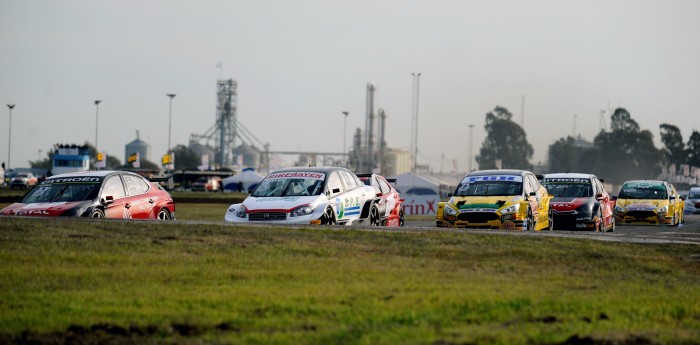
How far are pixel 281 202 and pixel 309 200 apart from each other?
0.53 m

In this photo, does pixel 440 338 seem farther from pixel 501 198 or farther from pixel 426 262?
pixel 501 198

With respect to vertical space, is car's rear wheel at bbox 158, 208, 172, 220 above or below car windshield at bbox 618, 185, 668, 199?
below

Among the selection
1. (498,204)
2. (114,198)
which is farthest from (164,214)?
(498,204)

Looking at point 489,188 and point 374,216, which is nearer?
point 374,216

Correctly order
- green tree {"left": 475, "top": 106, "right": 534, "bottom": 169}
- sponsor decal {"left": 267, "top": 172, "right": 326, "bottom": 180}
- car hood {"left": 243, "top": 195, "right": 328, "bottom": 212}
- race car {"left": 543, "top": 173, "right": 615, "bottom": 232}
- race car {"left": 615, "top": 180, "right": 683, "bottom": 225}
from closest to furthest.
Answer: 1. car hood {"left": 243, "top": 195, "right": 328, "bottom": 212}
2. sponsor decal {"left": 267, "top": 172, "right": 326, "bottom": 180}
3. race car {"left": 543, "top": 173, "right": 615, "bottom": 232}
4. race car {"left": 615, "top": 180, "right": 683, "bottom": 225}
5. green tree {"left": 475, "top": 106, "right": 534, "bottom": 169}

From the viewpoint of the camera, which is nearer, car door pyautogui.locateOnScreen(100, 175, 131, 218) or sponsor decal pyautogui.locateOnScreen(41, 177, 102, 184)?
car door pyautogui.locateOnScreen(100, 175, 131, 218)

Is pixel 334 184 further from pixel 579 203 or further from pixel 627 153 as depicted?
pixel 627 153

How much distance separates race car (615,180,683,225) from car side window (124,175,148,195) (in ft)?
57.6

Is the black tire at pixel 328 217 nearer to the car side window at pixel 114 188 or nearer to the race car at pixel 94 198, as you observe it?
the race car at pixel 94 198

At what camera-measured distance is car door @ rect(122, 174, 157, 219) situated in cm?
2116

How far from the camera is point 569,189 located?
1067 inches

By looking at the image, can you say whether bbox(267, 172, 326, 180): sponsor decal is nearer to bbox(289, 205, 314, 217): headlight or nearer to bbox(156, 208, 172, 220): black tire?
bbox(289, 205, 314, 217): headlight

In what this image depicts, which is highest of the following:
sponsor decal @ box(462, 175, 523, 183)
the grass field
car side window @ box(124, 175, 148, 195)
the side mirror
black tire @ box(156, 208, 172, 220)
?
sponsor decal @ box(462, 175, 523, 183)

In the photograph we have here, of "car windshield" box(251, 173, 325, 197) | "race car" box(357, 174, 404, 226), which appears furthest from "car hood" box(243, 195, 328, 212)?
"race car" box(357, 174, 404, 226)
